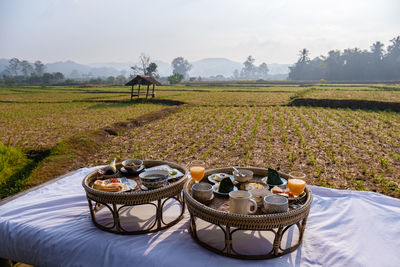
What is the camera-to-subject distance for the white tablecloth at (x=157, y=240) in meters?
2.34

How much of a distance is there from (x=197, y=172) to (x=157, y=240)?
2.83ft

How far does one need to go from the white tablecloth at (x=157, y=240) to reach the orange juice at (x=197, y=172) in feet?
1.82

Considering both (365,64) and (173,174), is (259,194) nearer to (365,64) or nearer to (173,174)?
(173,174)

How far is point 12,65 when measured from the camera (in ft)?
434

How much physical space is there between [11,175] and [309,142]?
30.6ft

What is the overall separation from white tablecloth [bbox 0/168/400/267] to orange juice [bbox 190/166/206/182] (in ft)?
1.82

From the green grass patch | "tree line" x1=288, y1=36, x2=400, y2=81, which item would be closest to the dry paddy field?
the green grass patch

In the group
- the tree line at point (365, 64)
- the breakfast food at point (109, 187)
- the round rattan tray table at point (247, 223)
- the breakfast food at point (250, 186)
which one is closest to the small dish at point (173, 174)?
the round rattan tray table at point (247, 223)

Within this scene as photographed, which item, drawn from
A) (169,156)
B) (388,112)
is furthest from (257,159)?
(388,112)

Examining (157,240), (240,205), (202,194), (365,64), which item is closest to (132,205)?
(157,240)

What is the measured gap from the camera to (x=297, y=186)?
256 cm

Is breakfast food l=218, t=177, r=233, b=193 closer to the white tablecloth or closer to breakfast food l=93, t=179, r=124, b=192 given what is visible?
the white tablecloth

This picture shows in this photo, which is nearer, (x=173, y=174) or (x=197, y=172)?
(x=197, y=172)

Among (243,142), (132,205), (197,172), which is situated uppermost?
(197,172)
